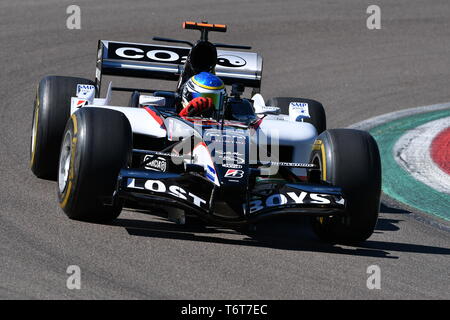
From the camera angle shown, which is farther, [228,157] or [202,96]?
[202,96]

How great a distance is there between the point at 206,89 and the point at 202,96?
0.08 m

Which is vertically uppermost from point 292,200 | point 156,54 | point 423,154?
point 156,54

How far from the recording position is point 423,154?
43.6 ft

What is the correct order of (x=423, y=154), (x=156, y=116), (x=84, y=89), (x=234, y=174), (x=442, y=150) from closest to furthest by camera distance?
(x=234, y=174) → (x=156, y=116) → (x=84, y=89) → (x=423, y=154) → (x=442, y=150)

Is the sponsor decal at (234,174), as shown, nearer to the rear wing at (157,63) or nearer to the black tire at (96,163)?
→ the black tire at (96,163)

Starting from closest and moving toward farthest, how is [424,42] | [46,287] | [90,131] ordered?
[46,287]
[90,131]
[424,42]

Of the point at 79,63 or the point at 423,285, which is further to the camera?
the point at 79,63

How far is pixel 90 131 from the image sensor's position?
8.34 m

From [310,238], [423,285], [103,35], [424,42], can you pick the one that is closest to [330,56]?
[424,42]

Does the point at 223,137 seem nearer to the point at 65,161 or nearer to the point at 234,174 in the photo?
the point at 234,174

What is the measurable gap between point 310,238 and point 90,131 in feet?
7.21

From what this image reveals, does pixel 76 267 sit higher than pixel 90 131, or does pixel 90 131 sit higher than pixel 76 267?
pixel 90 131

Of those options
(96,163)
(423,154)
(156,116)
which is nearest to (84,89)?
(156,116)

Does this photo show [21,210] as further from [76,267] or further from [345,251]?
[345,251]
